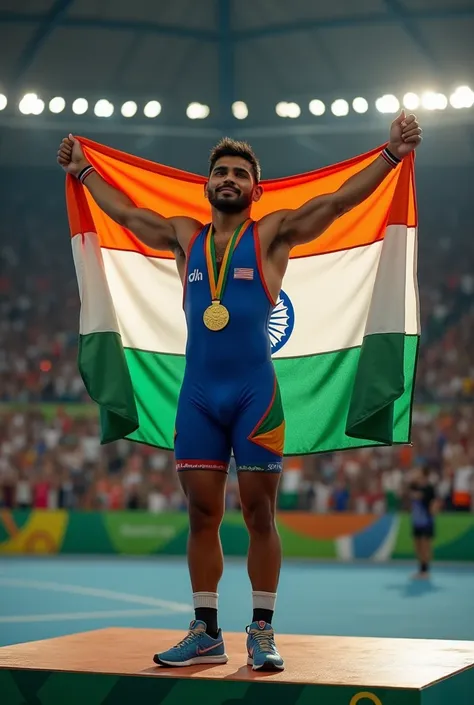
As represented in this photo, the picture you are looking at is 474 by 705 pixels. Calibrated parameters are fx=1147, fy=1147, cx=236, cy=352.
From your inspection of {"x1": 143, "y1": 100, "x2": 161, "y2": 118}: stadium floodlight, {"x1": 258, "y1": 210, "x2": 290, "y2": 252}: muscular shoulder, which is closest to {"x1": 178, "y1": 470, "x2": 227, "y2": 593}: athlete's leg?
{"x1": 258, "y1": 210, "x2": 290, "y2": 252}: muscular shoulder

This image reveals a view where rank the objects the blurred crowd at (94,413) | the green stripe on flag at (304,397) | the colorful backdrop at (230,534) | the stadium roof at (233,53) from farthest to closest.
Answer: the blurred crowd at (94,413) → the colorful backdrop at (230,534) → the stadium roof at (233,53) → the green stripe on flag at (304,397)

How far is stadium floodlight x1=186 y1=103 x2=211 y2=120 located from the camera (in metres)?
20.4

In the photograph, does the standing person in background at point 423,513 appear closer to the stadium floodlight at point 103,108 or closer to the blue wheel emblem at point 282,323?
the stadium floodlight at point 103,108

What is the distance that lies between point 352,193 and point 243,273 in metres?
0.68

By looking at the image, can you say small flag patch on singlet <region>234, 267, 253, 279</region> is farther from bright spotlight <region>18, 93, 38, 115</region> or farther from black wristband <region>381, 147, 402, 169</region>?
bright spotlight <region>18, 93, 38, 115</region>

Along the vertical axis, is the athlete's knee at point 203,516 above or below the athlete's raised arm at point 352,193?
below

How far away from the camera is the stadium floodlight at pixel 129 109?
803 inches

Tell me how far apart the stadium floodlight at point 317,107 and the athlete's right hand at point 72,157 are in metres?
14.6

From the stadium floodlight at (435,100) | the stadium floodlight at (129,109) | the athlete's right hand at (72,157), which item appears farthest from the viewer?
the stadium floodlight at (129,109)

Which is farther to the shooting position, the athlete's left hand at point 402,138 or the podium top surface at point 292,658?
A: the athlete's left hand at point 402,138

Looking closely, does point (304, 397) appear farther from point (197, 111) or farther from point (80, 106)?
point (80, 106)

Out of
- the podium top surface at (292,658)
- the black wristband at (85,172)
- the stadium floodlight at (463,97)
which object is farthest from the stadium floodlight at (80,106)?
the podium top surface at (292,658)

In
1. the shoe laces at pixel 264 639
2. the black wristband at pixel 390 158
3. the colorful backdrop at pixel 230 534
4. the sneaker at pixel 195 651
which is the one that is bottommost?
the colorful backdrop at pixel 230 534

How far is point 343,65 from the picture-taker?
20.5m
